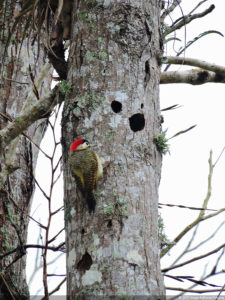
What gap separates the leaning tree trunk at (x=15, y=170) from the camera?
152 inches

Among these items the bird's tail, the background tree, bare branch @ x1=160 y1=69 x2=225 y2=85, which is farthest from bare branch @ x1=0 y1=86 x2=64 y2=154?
bare branch @ x1=160 y1=69 x2=225 y2=85

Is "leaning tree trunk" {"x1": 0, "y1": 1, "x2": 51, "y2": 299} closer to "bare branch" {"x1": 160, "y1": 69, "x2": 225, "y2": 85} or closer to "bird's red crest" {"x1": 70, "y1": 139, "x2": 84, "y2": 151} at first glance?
"bird's red crest" {"x1": 70, "y1": 139, "x2": 84, "y2": 151}

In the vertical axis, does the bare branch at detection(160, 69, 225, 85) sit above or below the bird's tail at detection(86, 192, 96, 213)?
above

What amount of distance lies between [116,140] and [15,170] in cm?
135

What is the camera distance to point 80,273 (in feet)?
8.57

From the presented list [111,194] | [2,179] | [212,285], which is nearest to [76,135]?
[111,194]

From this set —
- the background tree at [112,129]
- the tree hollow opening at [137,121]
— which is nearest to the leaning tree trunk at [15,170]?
the background tree at [112,129]

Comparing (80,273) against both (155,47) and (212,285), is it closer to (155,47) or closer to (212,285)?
(212,285)

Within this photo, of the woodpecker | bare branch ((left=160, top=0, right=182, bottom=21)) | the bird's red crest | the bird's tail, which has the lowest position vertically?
the bird's tail

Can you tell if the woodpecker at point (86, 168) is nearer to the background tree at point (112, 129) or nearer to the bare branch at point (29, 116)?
the background tree at point (112, 129)

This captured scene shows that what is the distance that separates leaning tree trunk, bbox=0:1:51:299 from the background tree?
0.22 metres

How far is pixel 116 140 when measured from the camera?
2.92 metres

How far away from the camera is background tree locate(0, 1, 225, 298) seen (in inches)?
102

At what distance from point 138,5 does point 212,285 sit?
6.13 ft
